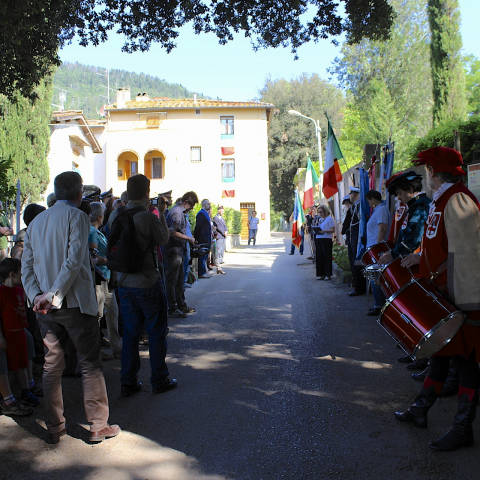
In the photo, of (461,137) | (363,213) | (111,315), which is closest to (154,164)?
(461,137)

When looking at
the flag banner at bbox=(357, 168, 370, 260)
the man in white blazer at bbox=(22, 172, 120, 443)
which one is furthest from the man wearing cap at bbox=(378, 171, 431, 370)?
the flag banner at bbox=(357, 168, 370, 260)

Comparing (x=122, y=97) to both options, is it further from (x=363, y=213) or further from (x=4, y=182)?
(x=4, y=182)

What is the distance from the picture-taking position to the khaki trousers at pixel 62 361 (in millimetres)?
3887

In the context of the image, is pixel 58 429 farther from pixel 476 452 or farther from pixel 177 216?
pixel 177 216

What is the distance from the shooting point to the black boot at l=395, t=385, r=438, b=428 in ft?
12.9

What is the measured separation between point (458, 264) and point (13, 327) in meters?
3.59

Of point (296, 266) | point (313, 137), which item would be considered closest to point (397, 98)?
point (313, 137)

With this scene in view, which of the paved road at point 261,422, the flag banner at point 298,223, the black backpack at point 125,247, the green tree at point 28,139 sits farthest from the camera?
the green tree at point 28,139

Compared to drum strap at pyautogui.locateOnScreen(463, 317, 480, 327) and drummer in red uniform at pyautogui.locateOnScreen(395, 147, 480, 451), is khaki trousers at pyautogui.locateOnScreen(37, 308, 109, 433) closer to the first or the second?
drummer in red uniform at pyautogui.locateOnScreen(395, 147, 480, 451)

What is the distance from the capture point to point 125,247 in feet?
15.9

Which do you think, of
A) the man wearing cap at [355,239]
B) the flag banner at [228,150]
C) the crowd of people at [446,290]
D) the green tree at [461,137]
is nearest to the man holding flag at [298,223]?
the green tree at [461,137]

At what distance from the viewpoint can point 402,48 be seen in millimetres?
38094

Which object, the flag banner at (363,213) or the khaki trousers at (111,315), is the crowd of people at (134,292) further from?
the flag banner at (363,213)

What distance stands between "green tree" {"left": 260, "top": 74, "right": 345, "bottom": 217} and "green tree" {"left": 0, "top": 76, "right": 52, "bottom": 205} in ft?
94.1
